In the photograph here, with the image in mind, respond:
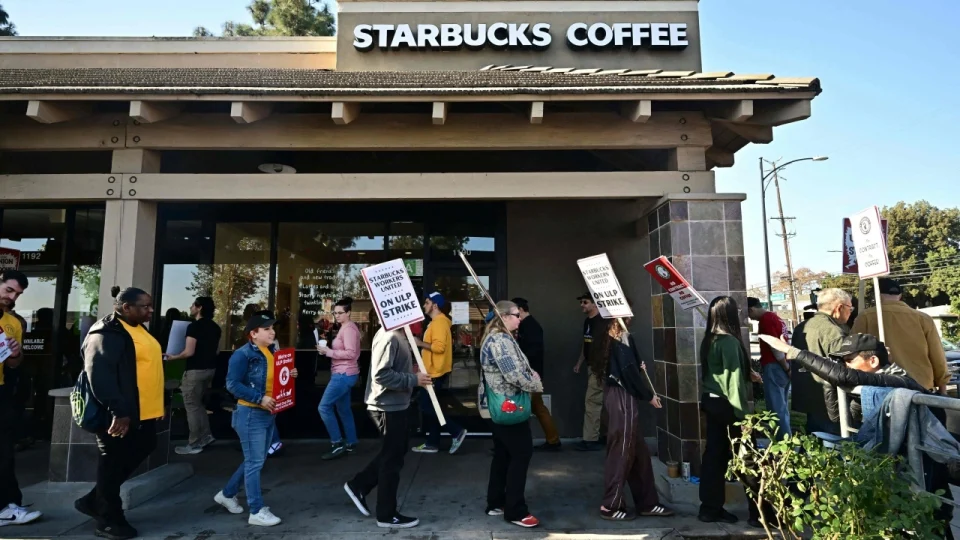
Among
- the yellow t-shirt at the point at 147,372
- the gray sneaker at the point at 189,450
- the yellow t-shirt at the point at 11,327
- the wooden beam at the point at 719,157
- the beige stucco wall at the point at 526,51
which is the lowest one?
the gray sneaker at the point at 189,450

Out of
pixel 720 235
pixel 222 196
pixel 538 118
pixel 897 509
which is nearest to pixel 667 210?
pixel 720 235

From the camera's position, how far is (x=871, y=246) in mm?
4801

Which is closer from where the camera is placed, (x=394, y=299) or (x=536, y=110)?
(x=394, y=299)

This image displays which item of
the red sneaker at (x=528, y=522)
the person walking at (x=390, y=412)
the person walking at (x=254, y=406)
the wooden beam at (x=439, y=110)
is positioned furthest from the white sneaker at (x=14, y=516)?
the wooden beam at (x=439, y=110)

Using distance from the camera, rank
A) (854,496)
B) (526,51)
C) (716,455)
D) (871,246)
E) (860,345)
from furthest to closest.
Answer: (526,51), (871,246), (716,455), (860,345), (854,496)

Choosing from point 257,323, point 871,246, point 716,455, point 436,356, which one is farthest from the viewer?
point 436,356

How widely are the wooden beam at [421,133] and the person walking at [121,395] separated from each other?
209cm

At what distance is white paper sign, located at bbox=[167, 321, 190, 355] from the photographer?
21.4 ft

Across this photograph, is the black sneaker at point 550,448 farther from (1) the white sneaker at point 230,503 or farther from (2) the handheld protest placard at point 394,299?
(1) the white sneaker at point 230,503

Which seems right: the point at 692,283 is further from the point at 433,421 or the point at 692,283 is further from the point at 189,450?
the point at 189,450

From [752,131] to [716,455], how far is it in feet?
10.9

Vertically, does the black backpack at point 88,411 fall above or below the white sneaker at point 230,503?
above

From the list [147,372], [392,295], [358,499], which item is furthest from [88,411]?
[392,295]

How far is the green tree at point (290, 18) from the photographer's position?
21219mm
